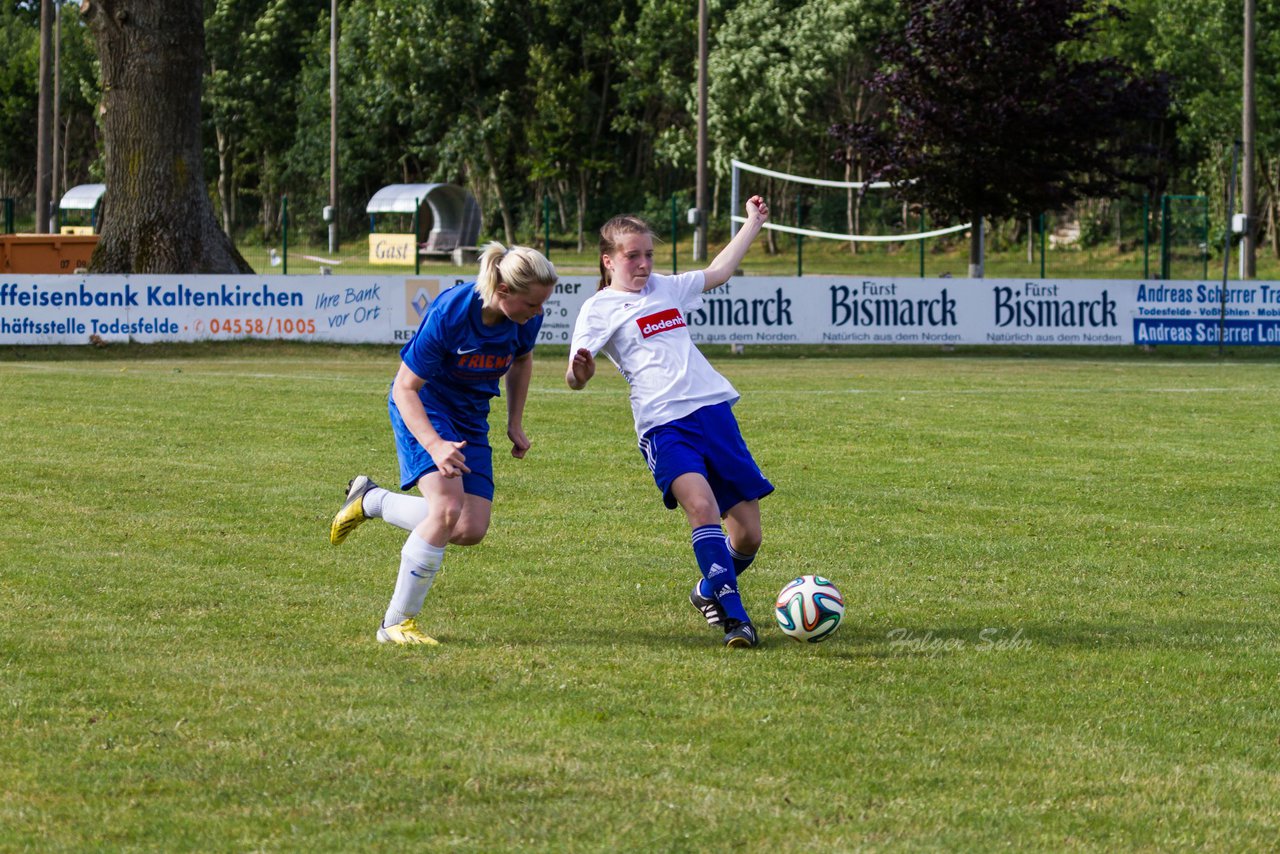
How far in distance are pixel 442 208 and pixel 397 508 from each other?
48171mm

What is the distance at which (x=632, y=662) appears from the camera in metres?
6.04

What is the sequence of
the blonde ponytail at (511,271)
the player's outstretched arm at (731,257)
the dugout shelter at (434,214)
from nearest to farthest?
the blonde ponytail at (511,271) → the player's outstretched arm at (731,257) → the dugout shelter at (434,214)

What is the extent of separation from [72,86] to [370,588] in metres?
74.8

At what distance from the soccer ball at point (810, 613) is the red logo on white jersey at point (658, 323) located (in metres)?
1.20

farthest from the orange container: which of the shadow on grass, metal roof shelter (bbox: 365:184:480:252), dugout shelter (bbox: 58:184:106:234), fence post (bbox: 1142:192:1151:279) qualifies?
dugout shelter (bbox: 58:184:106:234)

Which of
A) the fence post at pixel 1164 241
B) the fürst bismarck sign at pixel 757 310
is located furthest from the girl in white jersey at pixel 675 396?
A: the fence post at pixel 1164 241

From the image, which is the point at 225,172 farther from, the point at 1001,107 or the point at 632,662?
the point at 632,662

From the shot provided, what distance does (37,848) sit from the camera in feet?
13.0

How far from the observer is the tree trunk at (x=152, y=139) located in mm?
26641

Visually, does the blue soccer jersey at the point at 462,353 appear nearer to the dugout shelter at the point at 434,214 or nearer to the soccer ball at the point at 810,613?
the soccer ball at the point at 810,613

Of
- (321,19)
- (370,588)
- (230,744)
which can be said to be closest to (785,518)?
(370,588)

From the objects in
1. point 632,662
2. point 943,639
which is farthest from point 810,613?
point 632,662

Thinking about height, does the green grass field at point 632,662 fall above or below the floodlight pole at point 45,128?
below

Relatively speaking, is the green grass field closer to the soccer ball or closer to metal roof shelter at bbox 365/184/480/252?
the soccer ball
